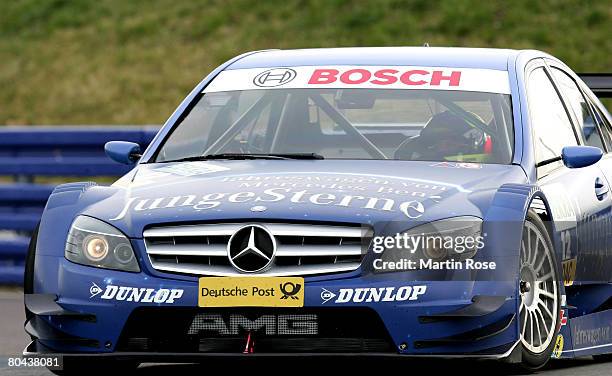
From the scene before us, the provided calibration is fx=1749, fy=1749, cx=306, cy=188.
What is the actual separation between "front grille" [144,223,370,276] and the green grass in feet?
91.4

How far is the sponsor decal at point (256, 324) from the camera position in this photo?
6410 mm

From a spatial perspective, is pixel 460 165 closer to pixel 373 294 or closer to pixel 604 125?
pixel 373 294

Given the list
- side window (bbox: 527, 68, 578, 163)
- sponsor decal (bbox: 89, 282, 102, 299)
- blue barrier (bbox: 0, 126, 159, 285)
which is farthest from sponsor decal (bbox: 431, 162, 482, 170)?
blue barrier (bbox: 0, 126, 159, 285)

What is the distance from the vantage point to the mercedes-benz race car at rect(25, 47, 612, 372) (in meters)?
6.38

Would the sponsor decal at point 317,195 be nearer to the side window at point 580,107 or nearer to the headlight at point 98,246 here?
the headlight at point 98,246

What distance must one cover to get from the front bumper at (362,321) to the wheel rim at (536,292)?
0.73ft

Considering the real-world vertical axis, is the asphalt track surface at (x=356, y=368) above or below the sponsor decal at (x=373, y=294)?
below

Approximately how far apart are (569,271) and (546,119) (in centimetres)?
93

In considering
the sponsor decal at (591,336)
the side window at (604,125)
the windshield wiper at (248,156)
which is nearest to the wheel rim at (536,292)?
the sponsor decal at (591,336)

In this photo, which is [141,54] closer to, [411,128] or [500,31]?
[500,31]

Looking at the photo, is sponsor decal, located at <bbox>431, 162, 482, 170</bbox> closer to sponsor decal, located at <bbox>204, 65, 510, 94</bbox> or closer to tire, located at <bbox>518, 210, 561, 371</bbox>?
tire, located at <bbox>518, 210, 561, 371</bbox>

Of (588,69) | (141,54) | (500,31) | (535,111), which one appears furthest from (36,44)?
(535,111)

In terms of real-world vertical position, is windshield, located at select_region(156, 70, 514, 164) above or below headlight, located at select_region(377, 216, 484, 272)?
above

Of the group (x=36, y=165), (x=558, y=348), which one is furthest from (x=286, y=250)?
(x=36, y=165)
